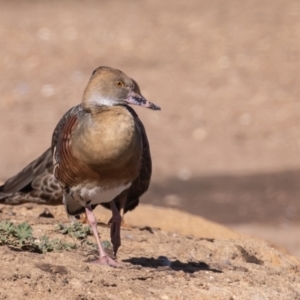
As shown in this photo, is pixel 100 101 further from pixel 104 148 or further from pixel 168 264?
pixel 168 264

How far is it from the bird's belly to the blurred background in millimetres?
5804

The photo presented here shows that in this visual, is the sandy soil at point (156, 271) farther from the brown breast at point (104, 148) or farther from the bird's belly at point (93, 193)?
the brown breast at point (104, 148)

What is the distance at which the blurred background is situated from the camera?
552 inches

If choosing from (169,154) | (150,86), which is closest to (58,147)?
(169,154)

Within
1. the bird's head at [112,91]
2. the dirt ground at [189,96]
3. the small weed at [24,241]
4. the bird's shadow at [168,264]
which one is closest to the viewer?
the bird's head at [112,91]

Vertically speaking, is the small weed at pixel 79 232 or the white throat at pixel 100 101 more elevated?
the white throat at pixel 100 101

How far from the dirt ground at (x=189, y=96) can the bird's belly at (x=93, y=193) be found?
101 centimetres

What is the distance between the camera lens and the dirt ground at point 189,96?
13031 mm

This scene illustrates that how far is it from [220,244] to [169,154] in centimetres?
851

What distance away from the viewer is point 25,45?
68.0 ft

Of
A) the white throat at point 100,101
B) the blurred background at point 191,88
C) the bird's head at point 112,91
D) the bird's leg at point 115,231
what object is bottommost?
the bird's leg at point 115,231

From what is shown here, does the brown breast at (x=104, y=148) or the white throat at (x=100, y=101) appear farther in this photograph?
the white throat at (x=100, y=101)

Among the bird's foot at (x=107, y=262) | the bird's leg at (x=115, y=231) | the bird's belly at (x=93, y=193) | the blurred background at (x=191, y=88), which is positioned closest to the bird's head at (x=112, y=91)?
the bird's belly at (x=93, y=193)

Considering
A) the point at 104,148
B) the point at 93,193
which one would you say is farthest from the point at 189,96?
the point at 104,148
